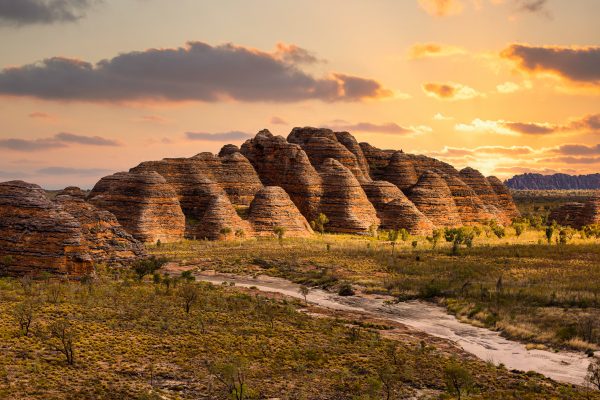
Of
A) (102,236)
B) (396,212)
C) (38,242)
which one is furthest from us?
(396,212)

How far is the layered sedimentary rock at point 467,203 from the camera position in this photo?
9900 cm

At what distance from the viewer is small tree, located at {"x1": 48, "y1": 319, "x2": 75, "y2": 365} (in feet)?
77.1

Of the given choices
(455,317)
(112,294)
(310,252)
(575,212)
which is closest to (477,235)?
(575,212)

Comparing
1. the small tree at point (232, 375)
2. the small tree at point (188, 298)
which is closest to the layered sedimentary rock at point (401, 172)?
the small tree at point (188, 298)

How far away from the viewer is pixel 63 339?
2381cm

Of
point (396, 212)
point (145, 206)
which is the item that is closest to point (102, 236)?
point (145, 206)

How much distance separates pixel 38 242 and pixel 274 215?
41.3 m

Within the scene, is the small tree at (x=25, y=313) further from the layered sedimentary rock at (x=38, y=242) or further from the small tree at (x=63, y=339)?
the layered sedimentary rock at (x=38, y=242)

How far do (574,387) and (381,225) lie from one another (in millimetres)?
62932

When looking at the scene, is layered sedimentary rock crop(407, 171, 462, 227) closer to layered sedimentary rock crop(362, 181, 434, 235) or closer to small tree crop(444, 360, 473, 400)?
layered sedimentary rock crop(362, 181, 434, 235)

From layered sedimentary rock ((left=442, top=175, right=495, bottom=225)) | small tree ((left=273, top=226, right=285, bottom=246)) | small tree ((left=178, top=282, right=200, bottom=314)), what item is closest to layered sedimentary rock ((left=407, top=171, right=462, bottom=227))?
layered sedimentary rock ((left=442, top=175, right=495, bottom=225))

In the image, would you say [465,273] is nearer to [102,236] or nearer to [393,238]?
[393,238]

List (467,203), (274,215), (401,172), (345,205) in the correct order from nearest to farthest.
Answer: (274,215), (345,205), (467,203), (401,172)

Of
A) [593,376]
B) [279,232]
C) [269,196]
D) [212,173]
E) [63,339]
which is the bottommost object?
[593,376]
